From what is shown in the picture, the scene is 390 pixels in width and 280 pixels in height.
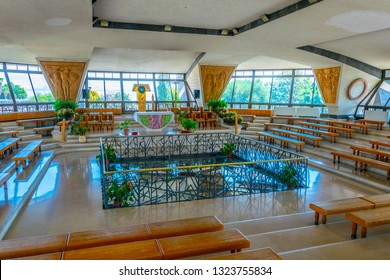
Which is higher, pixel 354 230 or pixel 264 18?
pixel 264 18

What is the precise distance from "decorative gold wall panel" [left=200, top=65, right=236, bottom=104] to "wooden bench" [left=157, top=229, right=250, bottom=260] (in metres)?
12.1

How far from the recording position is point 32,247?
256 centimetres

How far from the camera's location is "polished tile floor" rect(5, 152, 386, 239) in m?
3.98

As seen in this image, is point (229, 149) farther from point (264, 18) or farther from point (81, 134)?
point (81, 134)

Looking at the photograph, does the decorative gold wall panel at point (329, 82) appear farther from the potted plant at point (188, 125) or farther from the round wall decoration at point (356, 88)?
the potted plant at point (188, 125)

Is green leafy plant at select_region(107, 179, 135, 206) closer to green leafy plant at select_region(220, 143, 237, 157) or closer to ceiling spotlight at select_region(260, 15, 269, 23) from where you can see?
green leafy plant at select_region(220, 143, 237, 157)

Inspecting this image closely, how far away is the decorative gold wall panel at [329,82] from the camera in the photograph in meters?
11.3

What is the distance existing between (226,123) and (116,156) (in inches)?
226

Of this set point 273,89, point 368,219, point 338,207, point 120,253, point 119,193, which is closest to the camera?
point 120,253

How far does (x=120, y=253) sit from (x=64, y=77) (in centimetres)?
1081

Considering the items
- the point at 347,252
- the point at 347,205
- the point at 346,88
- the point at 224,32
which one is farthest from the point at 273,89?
the point at 347,252

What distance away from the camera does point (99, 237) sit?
2.74 meters

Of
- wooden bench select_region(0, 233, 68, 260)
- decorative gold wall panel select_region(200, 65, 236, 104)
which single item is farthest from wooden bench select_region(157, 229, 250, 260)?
decorative gold wall panel select_region(200, 65, 236, 104)

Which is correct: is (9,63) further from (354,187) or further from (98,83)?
(354,187)
